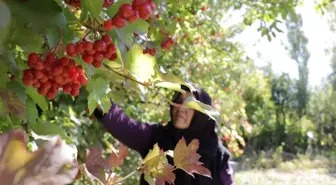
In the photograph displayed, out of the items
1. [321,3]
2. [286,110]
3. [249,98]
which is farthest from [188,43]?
[286,110]

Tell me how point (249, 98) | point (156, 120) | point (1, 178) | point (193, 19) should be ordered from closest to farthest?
point (1, 178), point (193, 19), point (156, 120), point (249, 98)

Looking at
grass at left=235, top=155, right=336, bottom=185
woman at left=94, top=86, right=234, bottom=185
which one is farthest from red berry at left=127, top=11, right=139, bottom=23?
grass at left=235, top=155, right=336, bottom=185

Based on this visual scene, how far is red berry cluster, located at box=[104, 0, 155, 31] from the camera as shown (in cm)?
52

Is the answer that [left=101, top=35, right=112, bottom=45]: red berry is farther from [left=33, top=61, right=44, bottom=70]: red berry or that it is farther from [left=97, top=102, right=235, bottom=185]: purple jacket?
[left=97, top=102, right=235, bottom=185]: purple jacket

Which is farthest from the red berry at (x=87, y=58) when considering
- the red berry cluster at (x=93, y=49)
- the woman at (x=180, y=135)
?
the woman at (x=180, y=135)

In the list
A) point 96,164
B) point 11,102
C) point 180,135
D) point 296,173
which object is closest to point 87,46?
point 11,102

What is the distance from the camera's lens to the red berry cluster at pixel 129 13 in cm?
52

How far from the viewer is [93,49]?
20.9 inches

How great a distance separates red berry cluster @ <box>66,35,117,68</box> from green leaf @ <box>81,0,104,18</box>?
29mm

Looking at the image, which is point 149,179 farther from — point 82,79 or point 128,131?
point 128,131

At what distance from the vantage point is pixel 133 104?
7.59 ft

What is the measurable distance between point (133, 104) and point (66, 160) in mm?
2070

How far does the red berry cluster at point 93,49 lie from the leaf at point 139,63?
4 centimetres

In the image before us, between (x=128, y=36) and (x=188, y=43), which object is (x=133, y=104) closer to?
(x=188, y=43)
